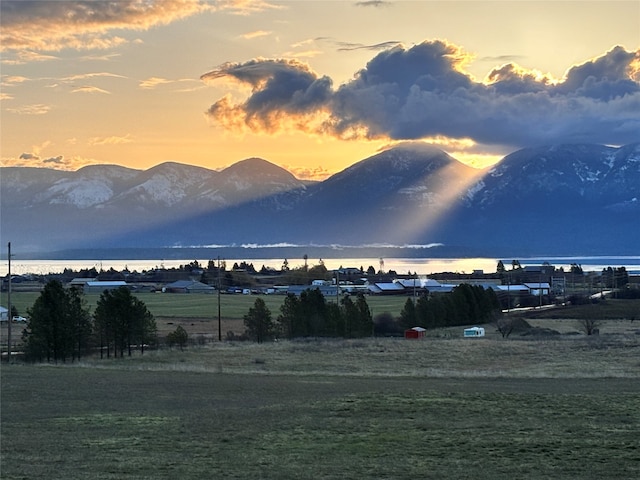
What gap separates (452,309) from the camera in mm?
77750

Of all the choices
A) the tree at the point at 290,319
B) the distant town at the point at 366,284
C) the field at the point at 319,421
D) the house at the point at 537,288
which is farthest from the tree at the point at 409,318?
the house at the point at 537,288

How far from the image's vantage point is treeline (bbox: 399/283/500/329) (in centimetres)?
7169

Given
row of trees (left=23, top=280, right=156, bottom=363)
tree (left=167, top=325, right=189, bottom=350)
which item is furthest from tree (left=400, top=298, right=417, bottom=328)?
row of trees (left=23, top=280, right=156, bottom=363)

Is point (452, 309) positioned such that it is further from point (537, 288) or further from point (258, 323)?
point (537, 288)

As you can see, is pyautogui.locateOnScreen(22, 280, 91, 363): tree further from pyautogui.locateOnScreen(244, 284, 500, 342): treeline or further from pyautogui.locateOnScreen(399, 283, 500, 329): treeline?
pyautogui.locateOnScreen(399, 283, 500, 329): treeline

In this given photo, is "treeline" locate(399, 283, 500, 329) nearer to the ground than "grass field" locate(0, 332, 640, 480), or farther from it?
farther from it

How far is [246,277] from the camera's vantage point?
160 metres

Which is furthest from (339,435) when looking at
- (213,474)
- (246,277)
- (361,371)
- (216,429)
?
(246,277)

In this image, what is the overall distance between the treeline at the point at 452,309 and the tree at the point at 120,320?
1095 inches

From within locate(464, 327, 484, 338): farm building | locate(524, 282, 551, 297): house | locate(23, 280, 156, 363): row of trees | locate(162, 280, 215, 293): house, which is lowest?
locate(464, 327, 484, 338): farm building

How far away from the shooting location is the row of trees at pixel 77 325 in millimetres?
43531

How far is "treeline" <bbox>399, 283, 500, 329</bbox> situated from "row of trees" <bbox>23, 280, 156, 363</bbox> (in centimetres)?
2754

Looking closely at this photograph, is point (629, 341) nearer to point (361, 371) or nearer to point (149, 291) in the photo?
point (361, 371)

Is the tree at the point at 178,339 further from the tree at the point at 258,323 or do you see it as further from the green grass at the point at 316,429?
the green grass at the point at 316,429
